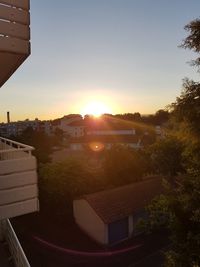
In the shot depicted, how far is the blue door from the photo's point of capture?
73.8 feet

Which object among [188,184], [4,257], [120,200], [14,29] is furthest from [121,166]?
[14,29]

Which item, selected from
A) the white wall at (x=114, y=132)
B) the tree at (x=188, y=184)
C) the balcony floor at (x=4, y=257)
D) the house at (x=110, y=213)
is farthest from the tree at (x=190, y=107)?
the white wall at (x=114, y=132)

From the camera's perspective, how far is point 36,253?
19875 mm

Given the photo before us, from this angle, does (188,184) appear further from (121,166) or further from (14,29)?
(121,166)

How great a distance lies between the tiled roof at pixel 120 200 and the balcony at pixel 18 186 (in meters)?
15.6

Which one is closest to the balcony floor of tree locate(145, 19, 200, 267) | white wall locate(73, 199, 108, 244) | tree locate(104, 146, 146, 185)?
tree locate(145, 19, 200, 267)

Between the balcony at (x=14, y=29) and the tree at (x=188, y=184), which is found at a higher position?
the balcony at (x=14, y=29)

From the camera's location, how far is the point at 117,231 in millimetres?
22891

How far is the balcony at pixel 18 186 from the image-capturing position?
6609 millimetres

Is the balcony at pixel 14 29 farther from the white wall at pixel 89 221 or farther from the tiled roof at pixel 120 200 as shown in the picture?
the white wall at pixel 89 221

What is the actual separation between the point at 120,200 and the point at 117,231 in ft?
7.43

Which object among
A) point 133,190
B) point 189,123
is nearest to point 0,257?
point 189,123

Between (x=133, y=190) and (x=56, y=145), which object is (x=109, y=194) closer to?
(x=133, y=190)

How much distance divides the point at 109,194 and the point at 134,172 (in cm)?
754
